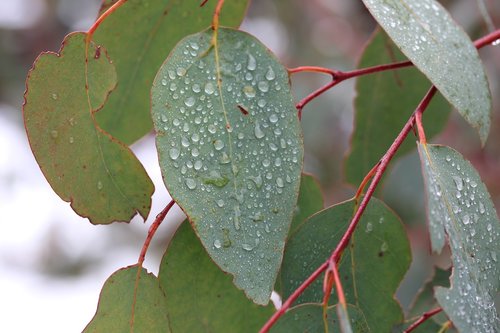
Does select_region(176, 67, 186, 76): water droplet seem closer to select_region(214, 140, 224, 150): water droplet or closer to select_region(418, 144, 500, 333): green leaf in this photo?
select_region(214, 140, 224, 150): water droplet

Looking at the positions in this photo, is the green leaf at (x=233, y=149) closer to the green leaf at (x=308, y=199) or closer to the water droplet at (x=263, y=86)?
the water droplet at (x=263, y=86)

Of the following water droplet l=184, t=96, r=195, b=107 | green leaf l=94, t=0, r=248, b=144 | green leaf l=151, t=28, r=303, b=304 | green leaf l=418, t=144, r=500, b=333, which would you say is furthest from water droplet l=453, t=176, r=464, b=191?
Result: green leaf l=94, t=0, r=248, b=144

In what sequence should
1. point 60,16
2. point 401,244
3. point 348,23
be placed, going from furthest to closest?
point 60,16 < point 348,23 < point 401,244

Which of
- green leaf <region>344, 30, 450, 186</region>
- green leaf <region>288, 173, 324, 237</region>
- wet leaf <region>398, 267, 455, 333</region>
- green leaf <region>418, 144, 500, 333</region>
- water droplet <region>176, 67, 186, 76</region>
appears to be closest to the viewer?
green leaf <region>418, 144, 500, 333</region>

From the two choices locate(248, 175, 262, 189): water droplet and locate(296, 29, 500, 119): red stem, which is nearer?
locate(248, 175, 262, 189): water droplet

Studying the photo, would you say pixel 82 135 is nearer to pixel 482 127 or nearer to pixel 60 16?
pixel 482 127

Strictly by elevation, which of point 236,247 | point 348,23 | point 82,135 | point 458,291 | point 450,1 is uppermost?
point 82,135

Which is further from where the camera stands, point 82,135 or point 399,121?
point 399,121

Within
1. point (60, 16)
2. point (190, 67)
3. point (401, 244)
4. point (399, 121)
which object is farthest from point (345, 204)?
point (60, 16)

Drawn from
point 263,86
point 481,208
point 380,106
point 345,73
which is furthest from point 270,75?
point 380,106
